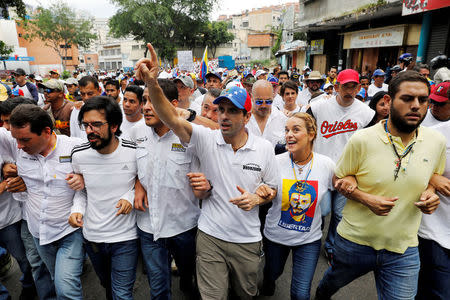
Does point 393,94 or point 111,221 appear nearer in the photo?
point 393,94

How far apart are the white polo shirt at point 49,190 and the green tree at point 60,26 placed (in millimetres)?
52340

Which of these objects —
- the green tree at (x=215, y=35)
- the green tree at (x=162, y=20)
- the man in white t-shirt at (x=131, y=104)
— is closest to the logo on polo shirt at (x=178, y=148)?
the man in white t-shirt at (x=131, y=104)

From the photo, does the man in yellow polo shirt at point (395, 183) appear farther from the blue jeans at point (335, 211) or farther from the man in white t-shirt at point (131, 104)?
the man in white t-shirt at point (131, 104)

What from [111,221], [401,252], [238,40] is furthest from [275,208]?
[238,40]

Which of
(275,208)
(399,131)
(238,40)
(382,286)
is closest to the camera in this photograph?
(399,131)

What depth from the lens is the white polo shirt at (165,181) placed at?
2.60 meters

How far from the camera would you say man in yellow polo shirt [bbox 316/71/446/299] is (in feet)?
7.28

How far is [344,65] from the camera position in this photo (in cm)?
1905

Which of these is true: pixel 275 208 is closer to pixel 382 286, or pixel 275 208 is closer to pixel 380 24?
pixel 382 286

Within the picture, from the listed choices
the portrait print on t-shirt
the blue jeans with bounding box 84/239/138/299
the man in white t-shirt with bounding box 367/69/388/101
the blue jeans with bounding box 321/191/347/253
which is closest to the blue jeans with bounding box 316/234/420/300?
the portrait print on t-shirt

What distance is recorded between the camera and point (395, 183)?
7.43 feet

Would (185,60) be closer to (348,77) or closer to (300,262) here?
(348,77)

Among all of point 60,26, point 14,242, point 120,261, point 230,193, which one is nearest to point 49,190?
point 120,261

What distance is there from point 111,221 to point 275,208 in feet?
5.04
